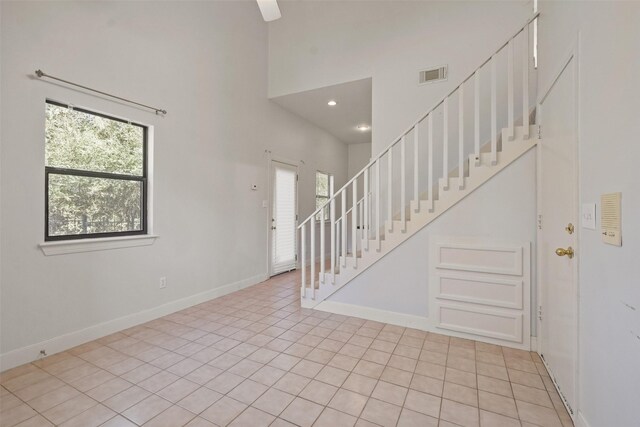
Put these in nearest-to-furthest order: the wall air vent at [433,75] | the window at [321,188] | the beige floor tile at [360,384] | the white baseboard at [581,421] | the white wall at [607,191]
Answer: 1. the white wall at [607,191]
2. the white baseboard at [581,421]
3. the beige floor tile at [360,384]
4. the wall air vent at [433,75]
5. the window at [321,188]

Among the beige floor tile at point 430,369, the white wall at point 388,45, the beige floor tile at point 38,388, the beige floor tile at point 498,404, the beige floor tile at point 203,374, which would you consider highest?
the white wall at point 388,45

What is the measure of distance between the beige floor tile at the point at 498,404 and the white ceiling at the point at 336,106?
3.88 metres

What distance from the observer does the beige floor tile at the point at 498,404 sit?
1.74m

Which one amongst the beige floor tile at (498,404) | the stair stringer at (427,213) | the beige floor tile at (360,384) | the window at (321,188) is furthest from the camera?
the window at (321,188)

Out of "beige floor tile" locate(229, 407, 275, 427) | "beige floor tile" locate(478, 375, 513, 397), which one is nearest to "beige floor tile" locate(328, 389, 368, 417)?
"beige floor tile" locate(229, 407, 275, 427)

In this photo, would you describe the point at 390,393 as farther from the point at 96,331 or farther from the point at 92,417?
the point at 96,331

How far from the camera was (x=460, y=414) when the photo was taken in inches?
67.5

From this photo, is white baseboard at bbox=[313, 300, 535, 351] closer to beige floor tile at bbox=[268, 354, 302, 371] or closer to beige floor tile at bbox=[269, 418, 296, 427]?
beige floor tile at bbox=[268, 354, 302, 371]

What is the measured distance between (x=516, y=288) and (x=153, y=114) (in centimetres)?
401

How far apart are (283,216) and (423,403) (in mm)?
3906

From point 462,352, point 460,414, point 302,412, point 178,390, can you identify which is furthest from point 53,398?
point 462,352

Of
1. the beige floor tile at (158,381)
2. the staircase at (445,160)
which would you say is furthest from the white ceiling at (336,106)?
the beige floor tile at (158,381)

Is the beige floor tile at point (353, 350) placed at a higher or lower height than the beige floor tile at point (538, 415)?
lower

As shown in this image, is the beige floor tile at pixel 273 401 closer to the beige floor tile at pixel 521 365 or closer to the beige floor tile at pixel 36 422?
the beige floor tile at pixel 36 422
